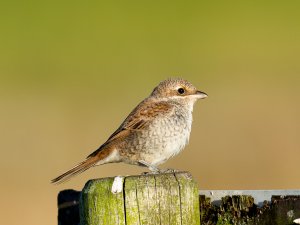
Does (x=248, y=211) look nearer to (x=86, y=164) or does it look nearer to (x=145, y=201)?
(x=145, y=201)

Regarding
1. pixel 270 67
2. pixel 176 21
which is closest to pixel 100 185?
pixel 270 67

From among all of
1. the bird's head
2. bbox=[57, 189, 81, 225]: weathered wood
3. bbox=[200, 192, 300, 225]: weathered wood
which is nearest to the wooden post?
bbox=[200, 192, 300, 225]: weathered wood

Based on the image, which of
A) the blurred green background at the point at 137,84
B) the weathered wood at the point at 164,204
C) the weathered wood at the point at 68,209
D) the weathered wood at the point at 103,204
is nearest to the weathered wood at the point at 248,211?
the weathered wood at the point at 164,204

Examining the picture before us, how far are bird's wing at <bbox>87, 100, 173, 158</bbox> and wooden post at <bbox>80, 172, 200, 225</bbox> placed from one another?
9.29ft

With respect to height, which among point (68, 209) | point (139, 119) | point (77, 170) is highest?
point (139, 119)

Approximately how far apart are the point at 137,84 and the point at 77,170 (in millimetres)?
7138

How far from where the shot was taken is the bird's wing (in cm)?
665

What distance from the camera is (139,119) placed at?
6.68m

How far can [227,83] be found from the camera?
523 inches

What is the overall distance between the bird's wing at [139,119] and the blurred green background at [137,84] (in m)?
2.63

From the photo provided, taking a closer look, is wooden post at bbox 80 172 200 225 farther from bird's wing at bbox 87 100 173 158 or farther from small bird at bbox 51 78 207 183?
bird's wing at bbox 87 100 173 158

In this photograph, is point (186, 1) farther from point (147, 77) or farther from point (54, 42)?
point (147, 77)

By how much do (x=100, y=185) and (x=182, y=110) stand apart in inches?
130

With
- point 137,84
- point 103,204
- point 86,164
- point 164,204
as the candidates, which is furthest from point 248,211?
point 137,84
